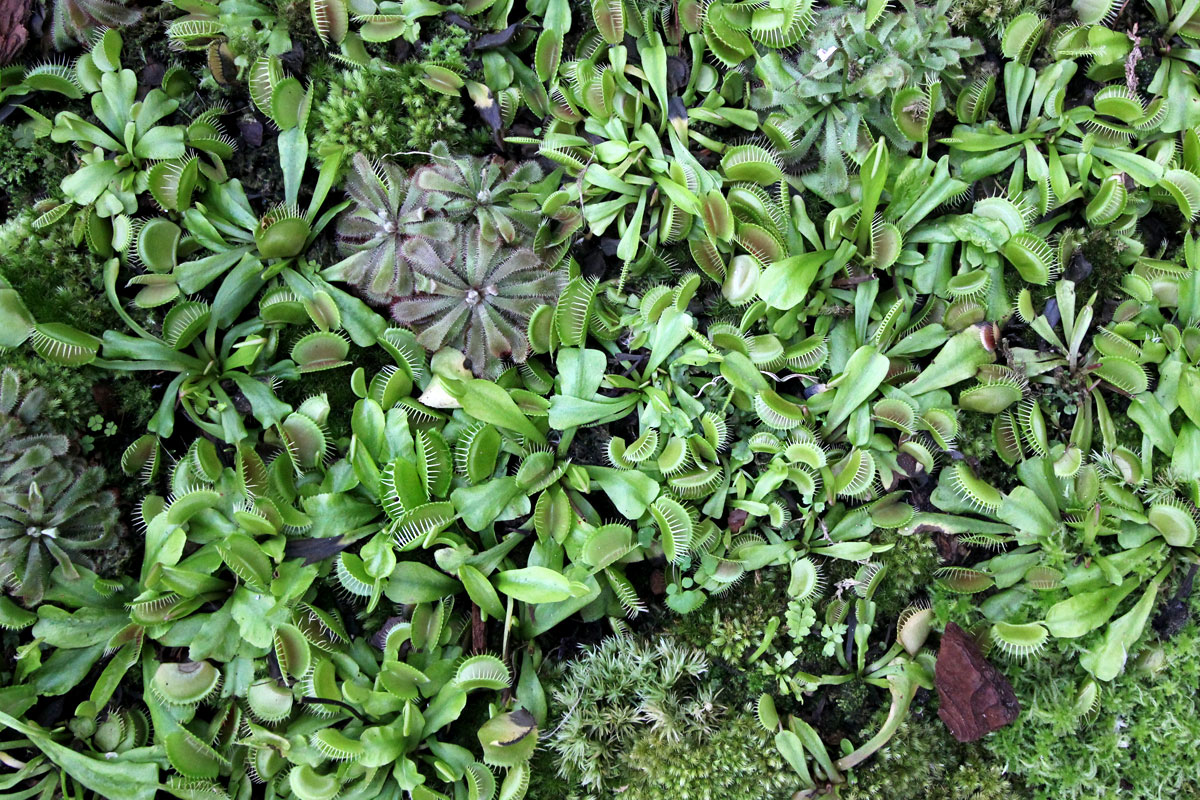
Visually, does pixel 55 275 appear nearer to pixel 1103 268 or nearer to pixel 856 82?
pixel 856 82

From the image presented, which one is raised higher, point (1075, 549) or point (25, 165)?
point (25, 165)

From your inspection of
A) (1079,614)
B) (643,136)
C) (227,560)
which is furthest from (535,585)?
(1079,614)

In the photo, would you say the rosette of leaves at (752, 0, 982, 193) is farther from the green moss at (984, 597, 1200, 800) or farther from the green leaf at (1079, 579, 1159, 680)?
the green moss at (984, 597, 1200, 800)

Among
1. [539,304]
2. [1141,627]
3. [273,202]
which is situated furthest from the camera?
[273,202]

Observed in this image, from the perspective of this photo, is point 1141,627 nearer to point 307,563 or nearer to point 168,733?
point 307,563

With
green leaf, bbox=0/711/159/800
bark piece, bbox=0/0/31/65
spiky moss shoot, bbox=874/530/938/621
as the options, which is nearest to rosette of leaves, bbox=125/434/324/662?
green leaf, bbox=0/711/159/800

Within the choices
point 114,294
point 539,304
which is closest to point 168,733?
point 114,294

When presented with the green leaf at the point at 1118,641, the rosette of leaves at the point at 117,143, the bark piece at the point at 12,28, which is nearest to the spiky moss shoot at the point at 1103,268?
the green leaf at the point at 1118,641
